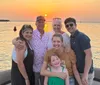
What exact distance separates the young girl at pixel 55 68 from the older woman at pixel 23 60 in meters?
0.38

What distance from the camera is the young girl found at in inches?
133

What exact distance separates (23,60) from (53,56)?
48cm

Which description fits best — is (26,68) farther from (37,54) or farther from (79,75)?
(79,75)

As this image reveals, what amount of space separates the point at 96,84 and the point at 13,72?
7.64 feet

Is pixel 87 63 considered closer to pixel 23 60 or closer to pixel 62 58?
pixel 62 58

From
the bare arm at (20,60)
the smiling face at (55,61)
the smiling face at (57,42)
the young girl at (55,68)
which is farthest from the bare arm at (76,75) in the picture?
the bare arm at (20,60)

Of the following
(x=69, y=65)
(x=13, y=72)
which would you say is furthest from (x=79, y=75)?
(x=13, y=72)

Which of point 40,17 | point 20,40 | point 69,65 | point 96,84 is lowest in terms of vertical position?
point 96,84

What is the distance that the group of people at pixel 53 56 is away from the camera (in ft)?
11.2

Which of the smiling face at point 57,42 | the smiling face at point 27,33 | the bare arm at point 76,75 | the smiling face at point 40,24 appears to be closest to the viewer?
the smiling face at point 57,42

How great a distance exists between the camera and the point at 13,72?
3.72 m

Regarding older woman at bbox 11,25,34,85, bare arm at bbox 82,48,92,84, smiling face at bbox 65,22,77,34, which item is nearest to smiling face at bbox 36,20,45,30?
older woman at bbox 11,25,34,85

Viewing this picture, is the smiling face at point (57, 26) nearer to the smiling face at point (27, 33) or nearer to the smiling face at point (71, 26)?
the smiling face at point (71, 26)

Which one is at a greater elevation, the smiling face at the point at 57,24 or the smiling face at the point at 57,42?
the smiling face at the point at 57,24
